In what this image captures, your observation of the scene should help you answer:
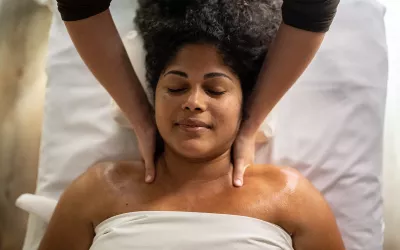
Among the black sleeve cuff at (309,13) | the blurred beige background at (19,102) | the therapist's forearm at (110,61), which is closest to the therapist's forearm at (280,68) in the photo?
the black sleeve cuff at (309,13)

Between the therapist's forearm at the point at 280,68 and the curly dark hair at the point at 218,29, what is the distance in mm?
34

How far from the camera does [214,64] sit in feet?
3.91

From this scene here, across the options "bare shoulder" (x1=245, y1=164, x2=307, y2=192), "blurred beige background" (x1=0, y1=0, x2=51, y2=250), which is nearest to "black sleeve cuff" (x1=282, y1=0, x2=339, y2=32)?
"bare shoulder" (x1=245, y1=164, x2=307, y2=192)

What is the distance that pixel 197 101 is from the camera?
1.16 metres

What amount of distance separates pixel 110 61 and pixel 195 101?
24 cm

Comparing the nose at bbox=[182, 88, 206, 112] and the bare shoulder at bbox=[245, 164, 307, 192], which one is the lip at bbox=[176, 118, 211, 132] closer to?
the nose at bbox=[182, 88, 206, 112]

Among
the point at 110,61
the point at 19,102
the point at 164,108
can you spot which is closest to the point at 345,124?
the point at 164,108

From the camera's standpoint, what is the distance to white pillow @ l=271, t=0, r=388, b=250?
1418mm

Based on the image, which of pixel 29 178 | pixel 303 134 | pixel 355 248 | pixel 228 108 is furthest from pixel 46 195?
pixel 355 248

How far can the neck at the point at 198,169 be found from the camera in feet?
4.33

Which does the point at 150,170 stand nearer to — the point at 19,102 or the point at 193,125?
the point at 193,125

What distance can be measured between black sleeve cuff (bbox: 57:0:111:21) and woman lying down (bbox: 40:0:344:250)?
137 millimetres

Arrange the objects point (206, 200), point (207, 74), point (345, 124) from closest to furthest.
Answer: point (207, 74)
point (206, 200)
point (345, 124)

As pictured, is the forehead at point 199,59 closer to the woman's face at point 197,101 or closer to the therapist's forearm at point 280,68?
the woman's face at point 197,101
